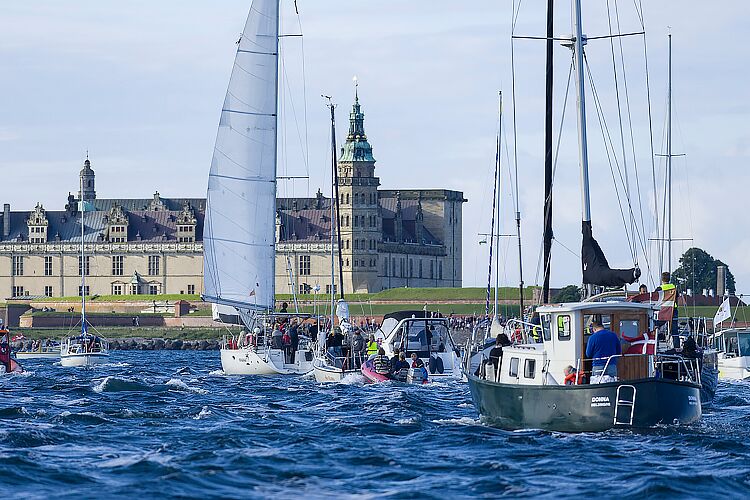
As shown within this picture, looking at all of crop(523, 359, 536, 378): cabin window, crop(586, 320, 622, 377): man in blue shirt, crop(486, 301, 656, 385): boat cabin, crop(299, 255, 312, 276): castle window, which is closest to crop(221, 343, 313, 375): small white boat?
crop(523, 359, 536, 378): cabin window

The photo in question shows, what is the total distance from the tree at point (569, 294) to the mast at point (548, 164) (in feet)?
308

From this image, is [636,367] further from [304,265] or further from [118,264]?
[118,264]

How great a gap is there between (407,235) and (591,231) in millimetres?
155194

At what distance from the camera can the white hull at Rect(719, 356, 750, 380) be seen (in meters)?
53.3

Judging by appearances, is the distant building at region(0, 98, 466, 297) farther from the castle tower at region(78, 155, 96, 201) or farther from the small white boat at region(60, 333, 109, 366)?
the small white boat at region(60, 333, 109, 366)

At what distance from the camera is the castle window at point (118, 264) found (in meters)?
181

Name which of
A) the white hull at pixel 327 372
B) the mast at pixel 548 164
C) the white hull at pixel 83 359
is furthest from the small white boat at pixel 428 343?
the white hull at pixel 83 359

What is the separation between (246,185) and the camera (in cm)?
5484

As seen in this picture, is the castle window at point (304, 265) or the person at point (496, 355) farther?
the castle window at point (304, 265)

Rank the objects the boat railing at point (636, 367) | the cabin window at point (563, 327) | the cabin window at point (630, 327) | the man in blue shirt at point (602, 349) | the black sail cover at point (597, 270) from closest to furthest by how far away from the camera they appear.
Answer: the man in blue shirt at point (602, 349) → the boat railing at point (636, 367) → the cabin window at point (563, 327) → the cabin window at point (630, 327) → the black sail cover at point (597, 270)

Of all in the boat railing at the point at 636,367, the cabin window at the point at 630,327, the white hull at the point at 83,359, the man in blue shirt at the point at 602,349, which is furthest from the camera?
the white hull at the point at 83,359

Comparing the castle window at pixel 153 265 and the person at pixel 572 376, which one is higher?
the castle window at pixel 153 265

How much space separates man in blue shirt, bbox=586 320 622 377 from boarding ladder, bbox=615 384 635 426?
21.4 inches

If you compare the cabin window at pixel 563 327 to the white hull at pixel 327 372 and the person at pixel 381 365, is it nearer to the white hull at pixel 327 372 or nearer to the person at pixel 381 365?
the person at pixel 381 365
